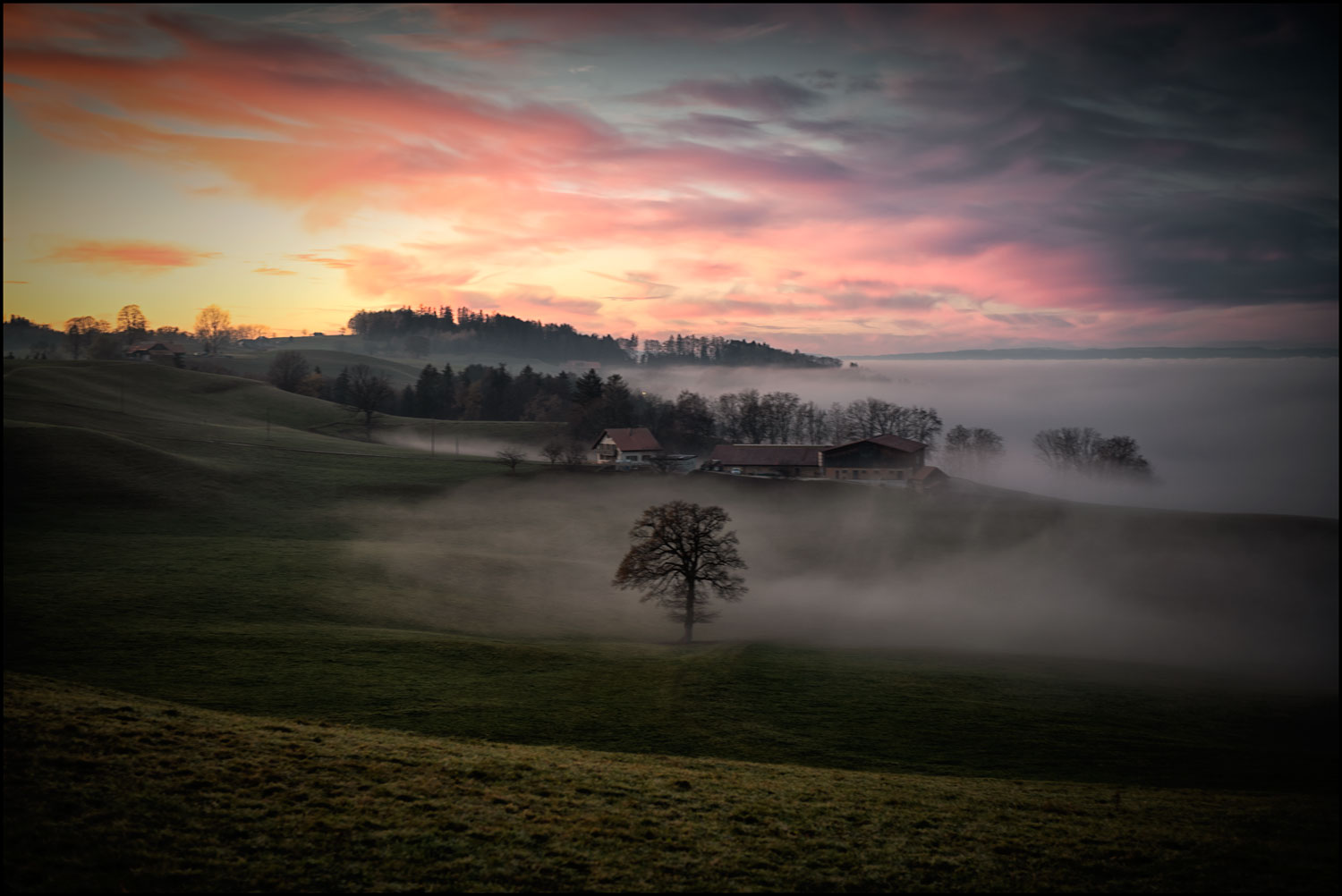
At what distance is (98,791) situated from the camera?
51.1 ft

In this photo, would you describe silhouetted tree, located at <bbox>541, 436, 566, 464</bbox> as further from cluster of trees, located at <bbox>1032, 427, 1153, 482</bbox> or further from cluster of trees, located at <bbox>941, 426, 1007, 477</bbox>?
cluster of trees, located at <bbox>1032, 427, 1153, 482</bbox>

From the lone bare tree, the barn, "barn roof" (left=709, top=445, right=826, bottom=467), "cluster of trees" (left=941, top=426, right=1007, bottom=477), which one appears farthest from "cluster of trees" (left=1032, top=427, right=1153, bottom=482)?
the lone bare tree

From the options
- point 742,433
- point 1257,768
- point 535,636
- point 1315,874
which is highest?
point 742,433

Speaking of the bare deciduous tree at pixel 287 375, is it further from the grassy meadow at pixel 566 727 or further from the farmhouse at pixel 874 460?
the farmhouse at pixel 874 460

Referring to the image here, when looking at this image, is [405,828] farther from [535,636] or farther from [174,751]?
[535,636]

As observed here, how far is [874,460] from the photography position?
106 metres

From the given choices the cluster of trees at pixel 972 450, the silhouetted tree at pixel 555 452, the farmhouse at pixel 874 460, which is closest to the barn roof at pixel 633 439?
the silhouetted tree at pixel 555 452

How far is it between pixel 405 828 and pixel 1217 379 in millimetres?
60927

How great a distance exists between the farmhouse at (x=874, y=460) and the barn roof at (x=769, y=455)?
3.24m

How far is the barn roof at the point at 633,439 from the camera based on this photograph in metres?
122

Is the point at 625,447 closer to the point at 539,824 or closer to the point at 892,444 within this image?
the point at 892,444

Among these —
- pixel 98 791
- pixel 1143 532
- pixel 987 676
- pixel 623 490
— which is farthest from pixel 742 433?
pixel 98 791

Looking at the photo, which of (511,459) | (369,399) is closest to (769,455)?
(511,459)

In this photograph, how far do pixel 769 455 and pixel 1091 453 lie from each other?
65.7m
